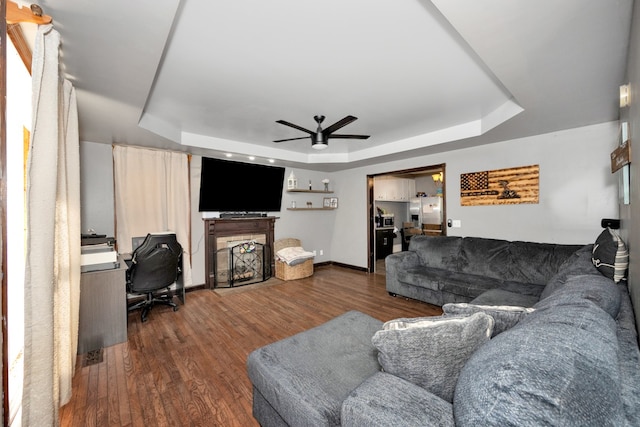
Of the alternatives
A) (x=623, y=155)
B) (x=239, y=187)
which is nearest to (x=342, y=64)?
(x=623, y=155)

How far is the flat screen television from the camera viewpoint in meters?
4.46

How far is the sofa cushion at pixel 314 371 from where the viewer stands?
1.15 meters

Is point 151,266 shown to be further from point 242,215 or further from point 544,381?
point 544,381

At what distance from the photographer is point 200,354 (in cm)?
243

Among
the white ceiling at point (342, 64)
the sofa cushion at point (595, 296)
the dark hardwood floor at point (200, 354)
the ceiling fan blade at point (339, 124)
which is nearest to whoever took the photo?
the sofa cushion at point (595, 296)

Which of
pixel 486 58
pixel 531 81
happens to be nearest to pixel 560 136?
pixel 531 81

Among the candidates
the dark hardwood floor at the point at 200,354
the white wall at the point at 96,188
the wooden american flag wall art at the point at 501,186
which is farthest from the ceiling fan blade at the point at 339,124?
the white wall at the point at 96,188

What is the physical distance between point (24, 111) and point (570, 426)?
3265 mm

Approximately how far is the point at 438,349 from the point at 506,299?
6.77 feet

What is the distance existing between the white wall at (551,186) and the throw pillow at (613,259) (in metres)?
1.62

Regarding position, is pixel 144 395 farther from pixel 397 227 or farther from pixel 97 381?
pixel 397 227

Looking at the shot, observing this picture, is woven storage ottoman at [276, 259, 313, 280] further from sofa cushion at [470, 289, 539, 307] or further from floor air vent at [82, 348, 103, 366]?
sofa cushion at [470, 289, 539, 307]

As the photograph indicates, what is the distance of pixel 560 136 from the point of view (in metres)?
3.26

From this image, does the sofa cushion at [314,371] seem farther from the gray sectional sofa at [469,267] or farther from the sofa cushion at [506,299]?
the gray sectional sofa at [469,267]
